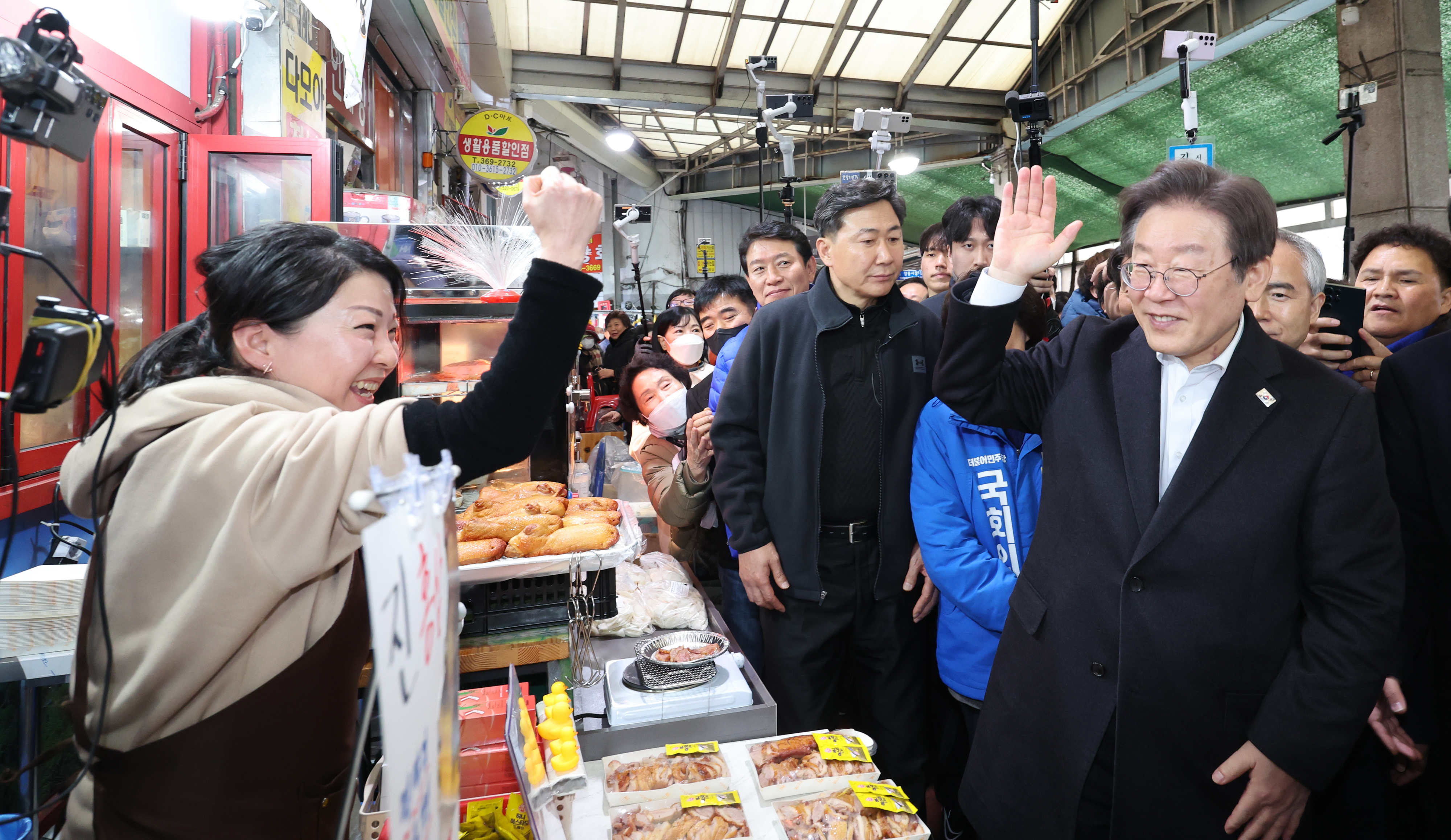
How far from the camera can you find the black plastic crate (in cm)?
173

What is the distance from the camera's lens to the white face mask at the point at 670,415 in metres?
2.84

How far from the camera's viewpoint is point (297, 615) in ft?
3.21

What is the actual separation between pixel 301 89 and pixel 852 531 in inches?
125

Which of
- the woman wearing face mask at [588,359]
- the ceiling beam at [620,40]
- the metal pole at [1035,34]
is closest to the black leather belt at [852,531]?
the metal pole at [1035,34]

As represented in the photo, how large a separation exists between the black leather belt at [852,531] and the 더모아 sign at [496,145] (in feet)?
18.1

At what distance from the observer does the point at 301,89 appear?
3.33 meters

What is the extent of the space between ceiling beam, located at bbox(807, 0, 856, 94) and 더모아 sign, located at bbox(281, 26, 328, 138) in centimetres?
679

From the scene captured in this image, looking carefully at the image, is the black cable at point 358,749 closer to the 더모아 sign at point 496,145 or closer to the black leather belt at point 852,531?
the black leather belt at point 852,531

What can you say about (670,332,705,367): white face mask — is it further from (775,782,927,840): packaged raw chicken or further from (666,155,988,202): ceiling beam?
(666,155,988,202): ceiling beam

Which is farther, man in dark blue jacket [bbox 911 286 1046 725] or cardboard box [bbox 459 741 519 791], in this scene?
man in dark blue jacket [bbox 911 286 1046 725]

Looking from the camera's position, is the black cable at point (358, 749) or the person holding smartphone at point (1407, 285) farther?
the person holding smartphone at point (1407, 285)

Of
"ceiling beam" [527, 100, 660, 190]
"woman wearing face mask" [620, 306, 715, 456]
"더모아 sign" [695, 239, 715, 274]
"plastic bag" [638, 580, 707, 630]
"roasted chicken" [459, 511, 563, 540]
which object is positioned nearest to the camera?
"roasted chicken" [459, 511, 563, 540]

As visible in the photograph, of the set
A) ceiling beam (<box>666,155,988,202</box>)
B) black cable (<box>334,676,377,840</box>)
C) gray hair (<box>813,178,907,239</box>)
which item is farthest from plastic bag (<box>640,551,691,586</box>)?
ceiling beam (<box>666,155,988,202</box>)

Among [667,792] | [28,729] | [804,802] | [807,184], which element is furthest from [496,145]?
[807,184]
